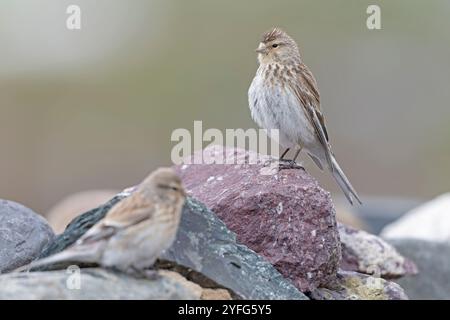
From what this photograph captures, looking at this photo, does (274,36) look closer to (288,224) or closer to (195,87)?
(288,224)

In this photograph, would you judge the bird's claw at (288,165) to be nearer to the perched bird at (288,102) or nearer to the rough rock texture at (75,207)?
the perched bird at (288,102)

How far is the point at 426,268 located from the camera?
7.95 meters

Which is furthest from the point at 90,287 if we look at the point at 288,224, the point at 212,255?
the point at 288,224

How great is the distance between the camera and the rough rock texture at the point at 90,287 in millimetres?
4145

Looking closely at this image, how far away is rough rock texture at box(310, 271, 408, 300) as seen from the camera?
19.2 feet

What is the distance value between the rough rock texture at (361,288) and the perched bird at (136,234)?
69.1 inches

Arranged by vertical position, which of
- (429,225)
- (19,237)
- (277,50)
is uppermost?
(277,50)

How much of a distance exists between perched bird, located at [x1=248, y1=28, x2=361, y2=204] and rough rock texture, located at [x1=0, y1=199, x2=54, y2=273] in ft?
6.38

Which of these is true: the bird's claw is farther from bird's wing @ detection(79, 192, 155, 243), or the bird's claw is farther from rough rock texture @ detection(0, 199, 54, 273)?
bird's wing @ detection(79, 192, 155, 243)

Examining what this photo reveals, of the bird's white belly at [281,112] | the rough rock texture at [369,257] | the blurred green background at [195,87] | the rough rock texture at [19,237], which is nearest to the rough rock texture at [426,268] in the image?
the rough rock texture at [369,257]

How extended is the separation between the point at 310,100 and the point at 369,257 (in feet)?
4.02

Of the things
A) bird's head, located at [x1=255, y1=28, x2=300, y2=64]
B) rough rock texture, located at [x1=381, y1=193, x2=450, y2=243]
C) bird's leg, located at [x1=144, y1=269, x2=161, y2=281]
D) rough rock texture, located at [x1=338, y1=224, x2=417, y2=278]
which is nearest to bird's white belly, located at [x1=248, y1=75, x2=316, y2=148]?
bird's head, located at [x1=255, y1=28, x2=300, y2=64]

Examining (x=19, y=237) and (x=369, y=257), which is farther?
(x=369, y=257)
